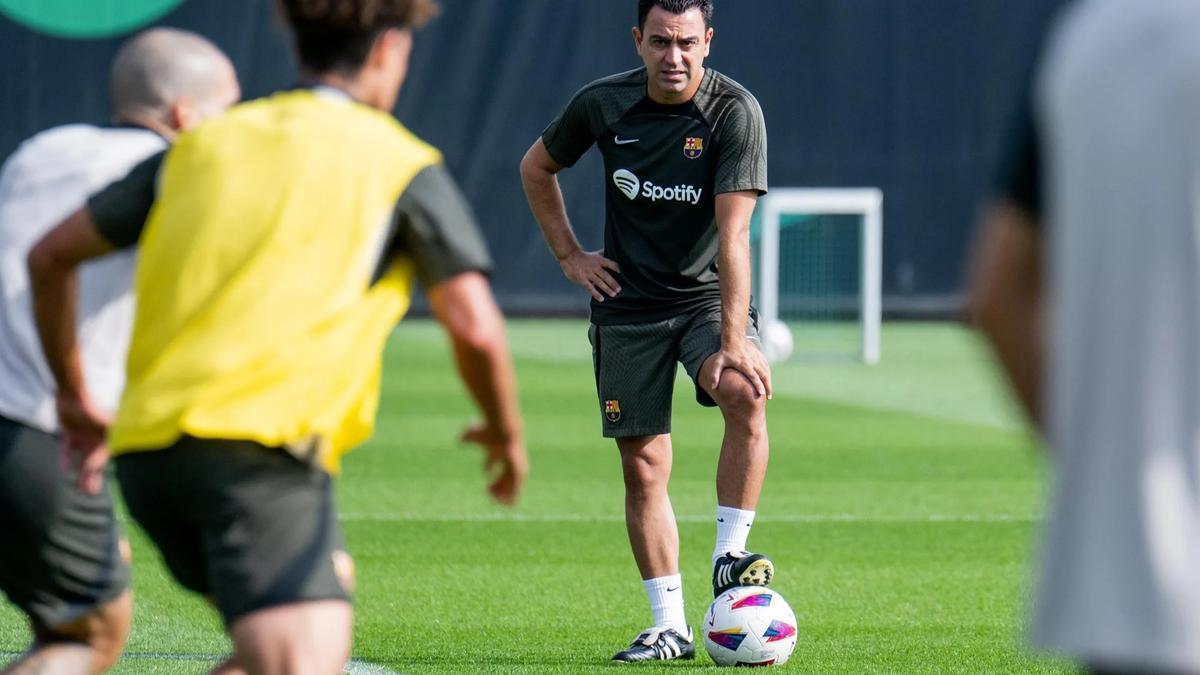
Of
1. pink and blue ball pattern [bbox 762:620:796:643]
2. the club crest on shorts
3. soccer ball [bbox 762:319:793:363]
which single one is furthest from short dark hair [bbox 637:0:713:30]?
soccer ball [bbox 762:319:793:363]

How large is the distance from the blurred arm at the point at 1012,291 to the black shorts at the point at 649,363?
3944 millimetres

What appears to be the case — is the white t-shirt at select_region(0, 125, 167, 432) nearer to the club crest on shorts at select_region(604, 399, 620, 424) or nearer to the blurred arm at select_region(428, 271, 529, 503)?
the blurred arm at select_region(428, 271, 529, 503)

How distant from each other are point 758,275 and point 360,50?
17.7 m

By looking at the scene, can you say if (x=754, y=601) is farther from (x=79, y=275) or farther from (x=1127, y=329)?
(x=1127, y=329)

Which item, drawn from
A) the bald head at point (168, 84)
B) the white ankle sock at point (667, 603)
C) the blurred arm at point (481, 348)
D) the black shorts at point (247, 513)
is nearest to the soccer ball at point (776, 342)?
the white ankle sock at point (667, 603)

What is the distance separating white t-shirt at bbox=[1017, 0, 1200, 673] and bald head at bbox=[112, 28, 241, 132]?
2.15m

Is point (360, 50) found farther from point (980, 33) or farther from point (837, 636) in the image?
point (980, 33)

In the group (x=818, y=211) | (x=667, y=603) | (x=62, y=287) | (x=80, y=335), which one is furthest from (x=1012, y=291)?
(x=818, y=211)

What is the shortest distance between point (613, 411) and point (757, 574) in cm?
76

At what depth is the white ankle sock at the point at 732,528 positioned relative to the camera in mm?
6403

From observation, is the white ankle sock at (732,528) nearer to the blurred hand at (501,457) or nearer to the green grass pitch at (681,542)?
the green grass pitch at (681,542)

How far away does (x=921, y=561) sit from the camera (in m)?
8.22

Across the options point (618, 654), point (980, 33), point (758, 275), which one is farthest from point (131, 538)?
point (980, 33)

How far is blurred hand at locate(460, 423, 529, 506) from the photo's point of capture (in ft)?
11.4
